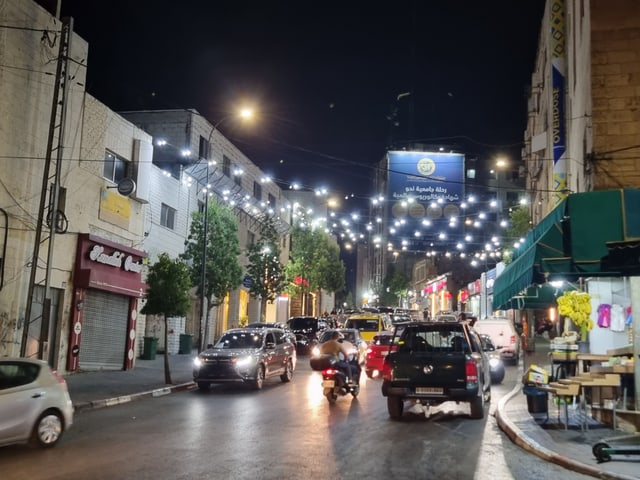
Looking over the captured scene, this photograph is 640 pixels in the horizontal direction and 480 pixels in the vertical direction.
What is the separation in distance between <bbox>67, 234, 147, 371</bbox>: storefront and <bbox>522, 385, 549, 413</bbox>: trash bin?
46.5 ft

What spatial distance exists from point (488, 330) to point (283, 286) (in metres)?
17.2

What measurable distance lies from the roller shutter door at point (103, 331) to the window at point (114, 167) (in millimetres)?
4261

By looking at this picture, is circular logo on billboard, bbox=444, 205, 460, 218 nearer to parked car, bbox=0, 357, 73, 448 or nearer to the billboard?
the billboard

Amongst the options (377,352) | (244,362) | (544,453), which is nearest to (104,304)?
(244,362)

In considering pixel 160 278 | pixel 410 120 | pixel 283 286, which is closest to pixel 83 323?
pixel 160 278

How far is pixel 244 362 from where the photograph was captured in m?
17.8

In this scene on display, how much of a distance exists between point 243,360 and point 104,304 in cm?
724

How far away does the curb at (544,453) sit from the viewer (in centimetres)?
782

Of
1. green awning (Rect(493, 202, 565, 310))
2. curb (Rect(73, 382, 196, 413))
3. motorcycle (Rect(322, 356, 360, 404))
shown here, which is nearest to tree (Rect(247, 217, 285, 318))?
curb (Rect(73, 382, 196, 413))

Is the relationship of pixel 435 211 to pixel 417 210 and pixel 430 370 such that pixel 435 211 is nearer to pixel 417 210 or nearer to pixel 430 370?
pixel 417 210

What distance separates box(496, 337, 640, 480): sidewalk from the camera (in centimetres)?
810

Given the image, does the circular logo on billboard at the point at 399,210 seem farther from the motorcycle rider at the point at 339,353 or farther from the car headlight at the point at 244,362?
the motorcycle rider at the point at 339,353

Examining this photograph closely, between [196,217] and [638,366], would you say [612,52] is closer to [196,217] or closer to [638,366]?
[638,366]

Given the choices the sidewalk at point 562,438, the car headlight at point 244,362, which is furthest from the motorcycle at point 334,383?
the sidewalk at point 562,438
